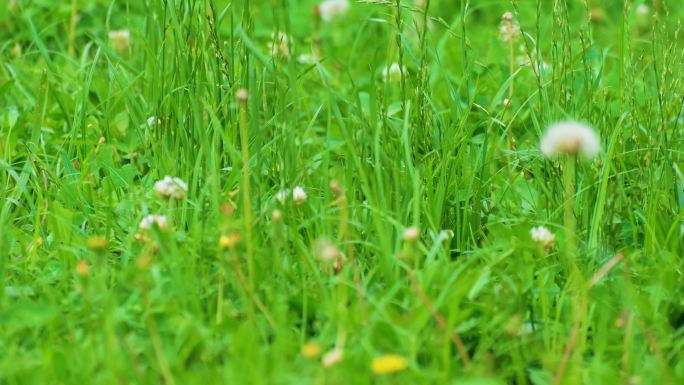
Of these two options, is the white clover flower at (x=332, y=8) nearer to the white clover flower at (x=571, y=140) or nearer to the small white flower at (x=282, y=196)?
the small white flower at (x=282, y=196)

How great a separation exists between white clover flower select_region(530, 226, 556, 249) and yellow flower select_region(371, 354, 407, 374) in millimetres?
598

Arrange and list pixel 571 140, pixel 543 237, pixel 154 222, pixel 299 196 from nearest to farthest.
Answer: pixel 571 140 < pixel 154 222 < pixel 543 237 < pixel 299 196

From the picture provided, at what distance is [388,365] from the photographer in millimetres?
1823

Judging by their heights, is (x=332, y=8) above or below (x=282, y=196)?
above

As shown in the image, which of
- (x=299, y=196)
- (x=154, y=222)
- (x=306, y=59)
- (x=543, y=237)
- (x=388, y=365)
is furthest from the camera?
(x=306, y=59)

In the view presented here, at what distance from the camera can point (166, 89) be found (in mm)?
2873

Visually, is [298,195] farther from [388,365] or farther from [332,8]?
[332,8]

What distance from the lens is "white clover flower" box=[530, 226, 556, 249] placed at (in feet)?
7.75

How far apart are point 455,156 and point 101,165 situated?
844mm

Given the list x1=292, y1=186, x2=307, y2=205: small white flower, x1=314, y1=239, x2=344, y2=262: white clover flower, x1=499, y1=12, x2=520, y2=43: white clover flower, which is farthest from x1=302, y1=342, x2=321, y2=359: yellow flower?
x1=499, y1=12, x2=520, y2=43: white clover flower

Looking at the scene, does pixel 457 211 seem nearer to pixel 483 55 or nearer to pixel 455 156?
pixel 455 156

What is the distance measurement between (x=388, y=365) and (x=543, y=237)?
66 cm

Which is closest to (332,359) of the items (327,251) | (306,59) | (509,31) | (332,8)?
(327,251)

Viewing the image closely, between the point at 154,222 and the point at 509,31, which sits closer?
the point at 154,222
